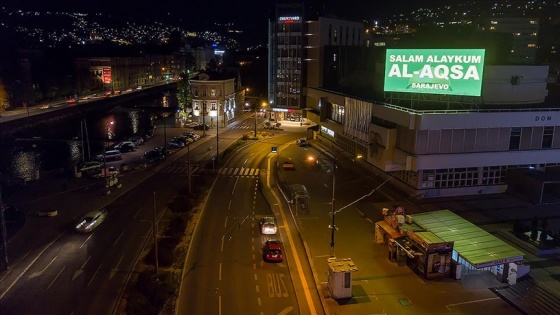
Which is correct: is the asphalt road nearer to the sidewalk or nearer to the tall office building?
the sidewalk

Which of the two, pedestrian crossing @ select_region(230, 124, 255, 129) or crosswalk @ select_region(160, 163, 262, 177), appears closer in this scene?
crosswalk @ select_region(160, 163, 262, 177)

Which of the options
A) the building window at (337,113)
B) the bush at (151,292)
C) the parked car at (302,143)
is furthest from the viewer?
the parked car at (302,143)

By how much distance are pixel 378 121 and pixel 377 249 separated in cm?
1893

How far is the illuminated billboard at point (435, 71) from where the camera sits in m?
37.5

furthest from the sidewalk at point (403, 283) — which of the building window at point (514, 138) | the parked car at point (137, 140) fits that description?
the parked car at point (137, 140)

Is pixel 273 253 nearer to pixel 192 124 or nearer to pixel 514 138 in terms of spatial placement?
pixel 514 138

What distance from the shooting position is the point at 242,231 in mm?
32594

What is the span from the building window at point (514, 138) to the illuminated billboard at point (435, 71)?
18.6 feet

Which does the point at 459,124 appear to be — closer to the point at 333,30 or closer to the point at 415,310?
the point at 415,310

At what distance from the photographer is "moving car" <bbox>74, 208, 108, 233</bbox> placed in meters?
31.9

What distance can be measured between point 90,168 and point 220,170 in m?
15.0

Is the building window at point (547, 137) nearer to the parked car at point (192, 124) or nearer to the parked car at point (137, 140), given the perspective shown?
the parked car at point (137, 140)

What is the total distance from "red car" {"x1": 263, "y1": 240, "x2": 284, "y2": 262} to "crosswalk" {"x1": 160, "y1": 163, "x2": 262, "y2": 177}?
74.4ft

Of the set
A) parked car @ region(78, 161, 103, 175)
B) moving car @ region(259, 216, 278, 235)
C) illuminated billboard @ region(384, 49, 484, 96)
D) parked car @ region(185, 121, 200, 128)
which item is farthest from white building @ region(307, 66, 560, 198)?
parked car @ region(185, 121, 200, 128)
